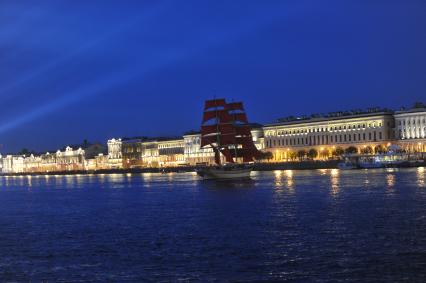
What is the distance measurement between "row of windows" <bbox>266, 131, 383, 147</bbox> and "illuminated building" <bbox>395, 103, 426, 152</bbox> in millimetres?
3590

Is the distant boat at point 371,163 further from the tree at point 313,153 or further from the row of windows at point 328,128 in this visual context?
the tree at point 313,153

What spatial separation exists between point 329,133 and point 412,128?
16282mm

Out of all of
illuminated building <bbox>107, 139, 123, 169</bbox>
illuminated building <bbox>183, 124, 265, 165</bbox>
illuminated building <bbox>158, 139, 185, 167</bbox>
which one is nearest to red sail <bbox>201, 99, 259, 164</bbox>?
illuminated building <bbox>183, 124, 265, 165</bbox>

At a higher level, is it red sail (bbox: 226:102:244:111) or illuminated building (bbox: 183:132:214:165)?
red sail (bbox: 226:102:244:111)

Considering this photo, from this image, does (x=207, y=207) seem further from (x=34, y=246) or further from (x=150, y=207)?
(x=34, y=246)

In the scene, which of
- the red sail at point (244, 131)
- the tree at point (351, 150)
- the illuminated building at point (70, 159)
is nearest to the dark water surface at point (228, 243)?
the red sail at point (244, 131)

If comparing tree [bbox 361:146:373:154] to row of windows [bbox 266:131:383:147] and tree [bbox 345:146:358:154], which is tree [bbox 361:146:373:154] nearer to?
tree [bbox 345:146:358:154]

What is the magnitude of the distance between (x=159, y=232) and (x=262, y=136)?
103 metres

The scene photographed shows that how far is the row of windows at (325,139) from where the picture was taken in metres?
104

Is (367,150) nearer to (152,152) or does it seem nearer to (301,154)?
(301,154)

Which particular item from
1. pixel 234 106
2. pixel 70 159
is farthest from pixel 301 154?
pixel 70 159

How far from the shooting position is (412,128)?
319ft

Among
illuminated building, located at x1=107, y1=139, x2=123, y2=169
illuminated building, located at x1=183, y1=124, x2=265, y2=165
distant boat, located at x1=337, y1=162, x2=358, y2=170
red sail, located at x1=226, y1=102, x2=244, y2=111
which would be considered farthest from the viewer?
illuminated building, located at x1=107, y1=139, x2=123, y2=169

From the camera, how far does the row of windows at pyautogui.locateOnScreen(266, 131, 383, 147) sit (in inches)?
4075
